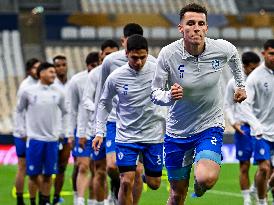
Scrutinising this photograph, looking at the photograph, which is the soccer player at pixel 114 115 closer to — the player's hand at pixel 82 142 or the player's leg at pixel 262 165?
the player's hand at pixel 82 142

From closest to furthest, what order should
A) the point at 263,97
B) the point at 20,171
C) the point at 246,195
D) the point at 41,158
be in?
the point at 263,97 < the point at 41,158 < the point at 246,195 < the point at 20,171

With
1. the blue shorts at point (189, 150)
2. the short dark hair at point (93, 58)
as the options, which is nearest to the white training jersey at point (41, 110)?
the short dark hair at point (93, 58)

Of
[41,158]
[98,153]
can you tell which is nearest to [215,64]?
[98,153]

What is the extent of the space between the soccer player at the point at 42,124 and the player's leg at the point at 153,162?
9.94ft

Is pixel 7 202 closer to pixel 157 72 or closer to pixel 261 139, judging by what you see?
pixel 261 139

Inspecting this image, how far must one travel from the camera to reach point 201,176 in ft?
32.8

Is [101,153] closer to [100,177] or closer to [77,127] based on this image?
[100,177]

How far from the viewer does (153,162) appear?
12602 mm

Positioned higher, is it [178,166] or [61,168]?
[178,166]

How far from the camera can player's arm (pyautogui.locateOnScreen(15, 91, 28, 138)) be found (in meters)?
15.9

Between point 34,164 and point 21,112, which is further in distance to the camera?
point 21,112

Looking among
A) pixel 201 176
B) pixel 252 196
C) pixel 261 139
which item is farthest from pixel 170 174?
pixel 252 196

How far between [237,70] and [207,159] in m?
1.11

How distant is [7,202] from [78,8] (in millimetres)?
28315
